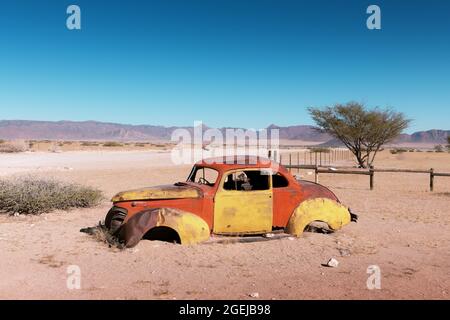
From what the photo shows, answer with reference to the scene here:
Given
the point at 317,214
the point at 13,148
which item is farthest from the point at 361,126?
the point at 13,148

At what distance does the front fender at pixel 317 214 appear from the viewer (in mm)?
7980

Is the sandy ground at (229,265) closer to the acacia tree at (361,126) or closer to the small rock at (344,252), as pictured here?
the small rock at (344,252)

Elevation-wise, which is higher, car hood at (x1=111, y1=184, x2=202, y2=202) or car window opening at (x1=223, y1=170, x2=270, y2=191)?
car window opening at (x1=223, y1=170, x2=270, y2=191)

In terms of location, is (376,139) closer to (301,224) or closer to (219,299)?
(301,224)

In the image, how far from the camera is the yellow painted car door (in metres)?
7.57

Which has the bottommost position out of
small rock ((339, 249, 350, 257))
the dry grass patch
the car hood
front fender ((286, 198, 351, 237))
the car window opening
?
small rock ((339, 249, 350, 257))

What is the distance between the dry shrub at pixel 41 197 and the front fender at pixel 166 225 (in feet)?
13.6

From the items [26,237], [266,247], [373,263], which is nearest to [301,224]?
[266,247]

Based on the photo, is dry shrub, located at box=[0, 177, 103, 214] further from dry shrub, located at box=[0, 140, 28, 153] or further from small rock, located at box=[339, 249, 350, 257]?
dry shrub, located at box=[0, 140, 28, 153]

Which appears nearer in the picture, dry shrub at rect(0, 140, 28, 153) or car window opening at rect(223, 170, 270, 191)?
car window opening at rect(223, 170, 270, 191)

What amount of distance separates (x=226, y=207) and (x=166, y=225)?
112 centimetres

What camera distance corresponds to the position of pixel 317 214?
812 cm

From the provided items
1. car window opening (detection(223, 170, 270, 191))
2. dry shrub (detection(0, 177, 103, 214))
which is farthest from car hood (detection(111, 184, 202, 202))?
dry shrub (detection(0, 177, 103, 214))

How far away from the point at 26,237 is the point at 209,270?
3.86 m
